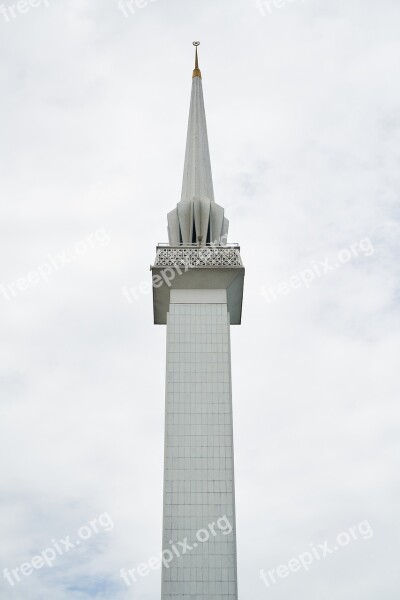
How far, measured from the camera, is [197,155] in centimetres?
3150

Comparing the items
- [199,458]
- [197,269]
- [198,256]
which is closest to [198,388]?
[199,458]

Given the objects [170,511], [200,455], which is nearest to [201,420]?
[200,455]

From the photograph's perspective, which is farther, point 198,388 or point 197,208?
point 197,208

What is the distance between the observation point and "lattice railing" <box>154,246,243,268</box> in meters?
27.8

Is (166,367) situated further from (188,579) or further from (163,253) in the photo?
(188,579)

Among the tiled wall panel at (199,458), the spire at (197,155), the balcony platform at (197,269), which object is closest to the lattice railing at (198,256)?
the balcony platform at (197,269)

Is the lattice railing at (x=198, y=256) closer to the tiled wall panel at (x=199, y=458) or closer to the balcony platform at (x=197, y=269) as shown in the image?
the balcony platform at (x=197, y=269)

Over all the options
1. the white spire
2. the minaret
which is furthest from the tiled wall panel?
the white spire

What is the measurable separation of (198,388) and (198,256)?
5.06 meters

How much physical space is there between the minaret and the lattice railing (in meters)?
0.04

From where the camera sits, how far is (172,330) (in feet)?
89.1

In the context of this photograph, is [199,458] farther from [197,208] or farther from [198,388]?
[197,208]

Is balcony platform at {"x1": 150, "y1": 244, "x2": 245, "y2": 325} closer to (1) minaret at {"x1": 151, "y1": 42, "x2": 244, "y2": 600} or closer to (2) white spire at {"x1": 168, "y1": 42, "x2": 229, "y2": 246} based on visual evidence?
(1) minaret at {"x1": 151, "y1": 42, "x2": 244, "y2": 600}

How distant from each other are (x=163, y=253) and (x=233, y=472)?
8534 mm
